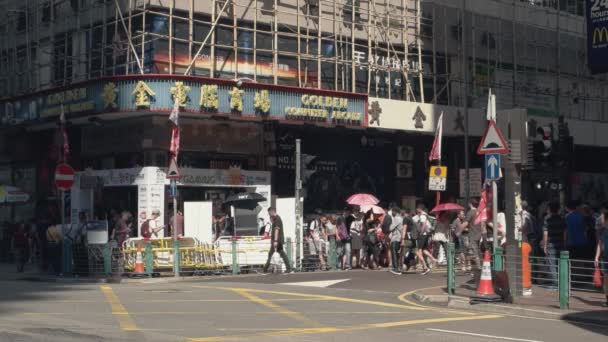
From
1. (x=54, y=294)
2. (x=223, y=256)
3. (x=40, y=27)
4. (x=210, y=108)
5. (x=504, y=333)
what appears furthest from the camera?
(x=40, y=27)

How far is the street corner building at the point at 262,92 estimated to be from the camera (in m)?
32.5

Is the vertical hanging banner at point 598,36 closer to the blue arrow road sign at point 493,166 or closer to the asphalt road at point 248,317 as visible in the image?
the blue arrow road sign at point 493,166

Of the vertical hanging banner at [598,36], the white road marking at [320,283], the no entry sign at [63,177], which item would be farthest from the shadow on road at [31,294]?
the vertical hanging banner at [598,36]

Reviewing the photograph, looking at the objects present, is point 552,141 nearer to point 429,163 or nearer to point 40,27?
point 429,163

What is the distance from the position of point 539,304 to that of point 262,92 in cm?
1747

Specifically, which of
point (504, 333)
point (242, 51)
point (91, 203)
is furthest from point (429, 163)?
point (504, 333)

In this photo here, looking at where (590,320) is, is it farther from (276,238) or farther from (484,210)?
(276,238)

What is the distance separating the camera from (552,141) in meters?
18.1

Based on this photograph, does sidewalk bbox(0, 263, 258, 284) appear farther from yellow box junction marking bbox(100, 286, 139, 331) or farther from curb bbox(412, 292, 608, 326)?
curb bbox(412, 292, 608, 326)

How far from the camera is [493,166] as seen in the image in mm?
17797

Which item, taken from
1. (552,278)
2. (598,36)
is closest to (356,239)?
(552,278)

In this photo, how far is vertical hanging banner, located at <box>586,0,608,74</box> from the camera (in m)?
20.4

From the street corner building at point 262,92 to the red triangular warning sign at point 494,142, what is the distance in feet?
37.3

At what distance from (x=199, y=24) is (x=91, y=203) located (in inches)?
295
